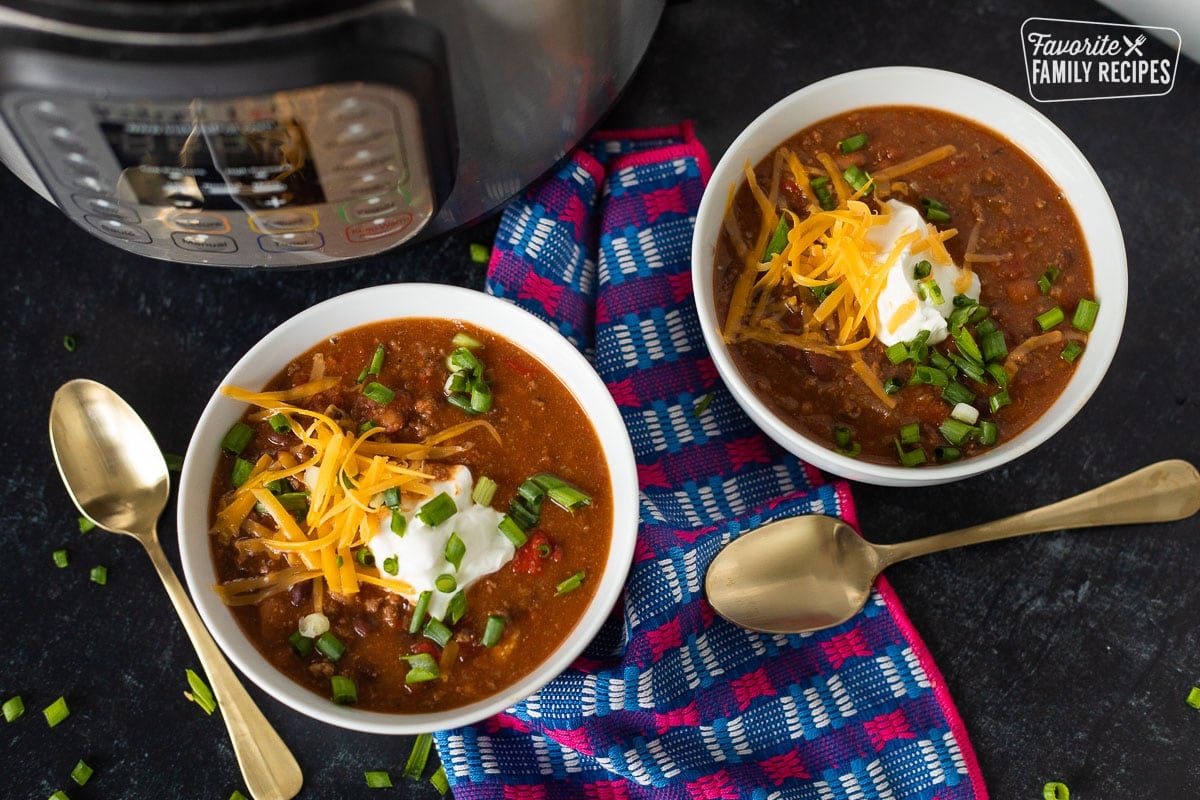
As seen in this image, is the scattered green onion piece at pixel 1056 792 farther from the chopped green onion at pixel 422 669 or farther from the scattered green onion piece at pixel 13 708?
the scattered green onion piece at pixel 13 708

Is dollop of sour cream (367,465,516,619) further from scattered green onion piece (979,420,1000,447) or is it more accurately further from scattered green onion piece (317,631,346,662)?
scattered green onion piece (979,420,1000,447)

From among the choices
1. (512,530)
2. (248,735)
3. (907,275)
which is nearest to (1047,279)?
(907,275)

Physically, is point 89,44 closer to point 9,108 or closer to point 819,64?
point 9,108

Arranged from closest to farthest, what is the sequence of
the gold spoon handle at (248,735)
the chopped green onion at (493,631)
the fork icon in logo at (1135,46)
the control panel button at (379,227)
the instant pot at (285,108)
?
the instant pot at (285,108)
the control panel button at (379,227)
the chopped green onion at (493,631)
the gold spoon handle at (248,735)
the fork icon in logo at (1135,46)

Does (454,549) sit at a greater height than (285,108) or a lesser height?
lesser

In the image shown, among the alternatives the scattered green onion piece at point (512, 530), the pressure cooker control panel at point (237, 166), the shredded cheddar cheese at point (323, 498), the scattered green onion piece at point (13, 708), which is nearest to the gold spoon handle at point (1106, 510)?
the scattered green onion piece at point (512, 530)

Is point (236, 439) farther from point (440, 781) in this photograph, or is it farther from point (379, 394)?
point (440, 781)

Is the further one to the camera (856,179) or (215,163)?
(856,179)

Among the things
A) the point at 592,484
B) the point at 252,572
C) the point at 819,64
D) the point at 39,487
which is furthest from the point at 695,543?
the point at 39,487
